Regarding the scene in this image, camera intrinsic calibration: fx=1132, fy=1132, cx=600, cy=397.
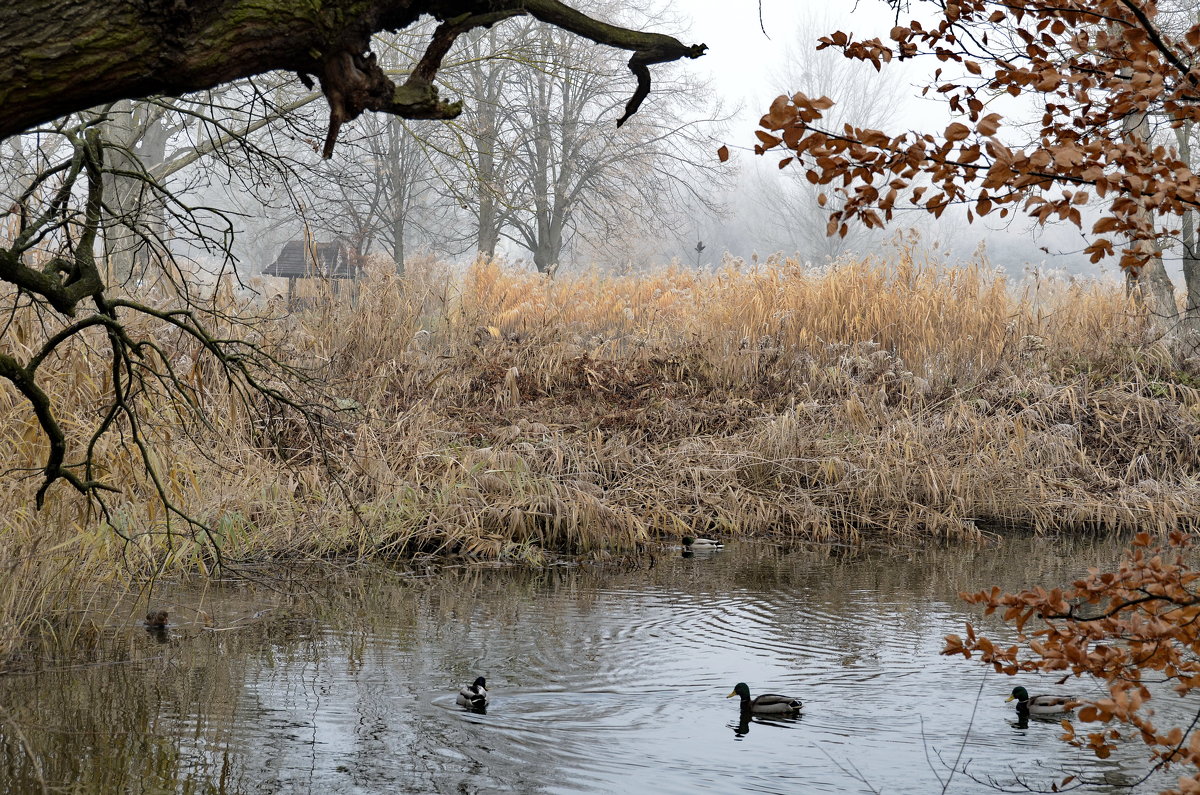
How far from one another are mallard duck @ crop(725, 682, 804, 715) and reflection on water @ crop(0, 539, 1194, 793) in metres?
0.06

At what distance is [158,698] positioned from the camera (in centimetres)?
488

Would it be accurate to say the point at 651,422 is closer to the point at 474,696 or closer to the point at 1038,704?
the point at 474,696

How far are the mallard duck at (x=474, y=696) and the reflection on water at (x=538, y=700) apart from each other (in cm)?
7

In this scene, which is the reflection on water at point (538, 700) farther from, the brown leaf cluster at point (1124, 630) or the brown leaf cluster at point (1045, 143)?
the brown leaf cluster at point (1045, 143)

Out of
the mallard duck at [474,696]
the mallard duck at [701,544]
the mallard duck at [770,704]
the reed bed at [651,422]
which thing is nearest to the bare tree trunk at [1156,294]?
the reed bed at [651,422]

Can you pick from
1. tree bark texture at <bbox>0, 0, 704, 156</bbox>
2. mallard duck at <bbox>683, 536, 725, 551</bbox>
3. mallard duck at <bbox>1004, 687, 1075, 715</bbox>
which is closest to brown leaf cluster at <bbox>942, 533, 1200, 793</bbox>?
tree bark texture at <bbox>0, 0, 704, 156</bbox>

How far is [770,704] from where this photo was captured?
4.86m

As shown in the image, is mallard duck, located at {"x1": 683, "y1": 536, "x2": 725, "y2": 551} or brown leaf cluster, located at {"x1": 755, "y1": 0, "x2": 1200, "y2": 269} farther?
mallard duck, located at {"x1": 683, "y1": 536, "x2": 725, "y2": 551}

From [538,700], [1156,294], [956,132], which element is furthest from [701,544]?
[1156,294]

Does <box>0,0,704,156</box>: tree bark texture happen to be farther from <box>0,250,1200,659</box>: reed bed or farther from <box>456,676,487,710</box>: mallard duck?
<box>0,250,1200,659</box>: reed bed

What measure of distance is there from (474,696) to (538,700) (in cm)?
33

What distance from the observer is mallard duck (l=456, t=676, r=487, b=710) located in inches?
192

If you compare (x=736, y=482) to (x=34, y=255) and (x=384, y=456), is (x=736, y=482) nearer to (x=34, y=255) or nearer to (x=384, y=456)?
Answer: (x=384, y=456)

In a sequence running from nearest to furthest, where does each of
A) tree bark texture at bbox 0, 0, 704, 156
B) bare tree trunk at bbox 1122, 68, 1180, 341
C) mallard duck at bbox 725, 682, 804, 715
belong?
tree bark texture at bbox 0, 0, 704, 156 → mallard duck at bbox 725, 682, 804, 715 → bare tree trunk at bbox 1122, 68, 1180, 341
